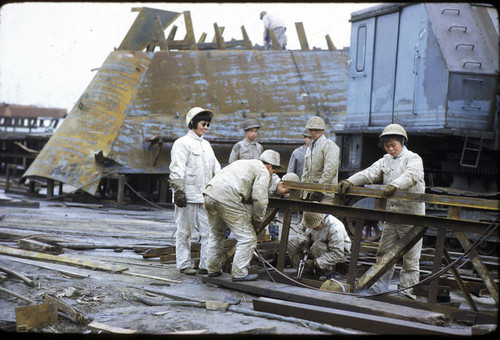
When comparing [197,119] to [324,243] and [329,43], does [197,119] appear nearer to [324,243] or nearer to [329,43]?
[324,243]

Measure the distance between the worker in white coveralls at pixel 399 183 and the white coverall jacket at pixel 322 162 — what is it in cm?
91

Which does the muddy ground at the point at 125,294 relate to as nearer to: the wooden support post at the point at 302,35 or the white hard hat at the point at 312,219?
the white hard hat at the point at 312,219

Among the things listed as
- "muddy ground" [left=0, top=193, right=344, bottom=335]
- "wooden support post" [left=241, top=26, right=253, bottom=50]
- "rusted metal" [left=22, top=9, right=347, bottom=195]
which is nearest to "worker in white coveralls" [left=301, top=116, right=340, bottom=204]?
"muddy ground" [left=0, top=193, right=344, bottom=335]

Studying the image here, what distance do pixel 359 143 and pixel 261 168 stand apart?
5016 millimetres

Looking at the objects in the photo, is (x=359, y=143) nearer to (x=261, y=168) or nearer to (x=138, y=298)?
(x=261, y=168)

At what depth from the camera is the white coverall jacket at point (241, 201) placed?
6.37m

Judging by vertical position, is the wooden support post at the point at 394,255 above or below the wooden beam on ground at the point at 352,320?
above

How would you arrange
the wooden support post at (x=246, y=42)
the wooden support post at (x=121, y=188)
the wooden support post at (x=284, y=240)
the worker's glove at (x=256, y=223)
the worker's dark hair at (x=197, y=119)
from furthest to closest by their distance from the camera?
1. the wooden support post at (x=246, y=42)
2. the wooden support post at (x=121, y=188)
3. the worker's dark hair at (x=197, y=119)
4. the wooden support post at (x=284, y=240)
5. the worker's glove at (x=256, y=223)

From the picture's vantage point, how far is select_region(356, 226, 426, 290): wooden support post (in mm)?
5820

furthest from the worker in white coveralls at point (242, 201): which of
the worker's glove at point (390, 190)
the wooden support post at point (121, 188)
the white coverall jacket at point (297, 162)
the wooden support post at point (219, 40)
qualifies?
the wooden support post at point (219, 40)

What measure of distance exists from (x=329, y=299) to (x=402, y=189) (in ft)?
5.03

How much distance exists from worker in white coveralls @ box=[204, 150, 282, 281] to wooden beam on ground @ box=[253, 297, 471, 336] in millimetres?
1048

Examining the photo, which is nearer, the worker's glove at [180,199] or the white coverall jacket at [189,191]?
the worker's glove at [180,199]

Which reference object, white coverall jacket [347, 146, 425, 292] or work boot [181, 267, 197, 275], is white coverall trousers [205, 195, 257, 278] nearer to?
work boot [181, 267, 197, 275]
